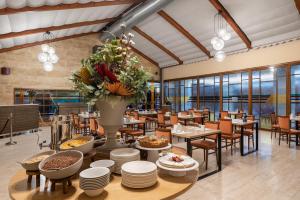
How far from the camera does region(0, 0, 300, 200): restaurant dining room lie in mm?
1203

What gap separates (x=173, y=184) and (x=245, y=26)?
26.7 feet

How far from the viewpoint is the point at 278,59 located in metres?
7.84

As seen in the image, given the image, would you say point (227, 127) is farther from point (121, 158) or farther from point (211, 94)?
point (211, 94)

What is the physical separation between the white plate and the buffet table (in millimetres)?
84

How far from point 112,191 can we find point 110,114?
1.91 ft

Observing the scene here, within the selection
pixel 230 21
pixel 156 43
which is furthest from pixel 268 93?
pixel 156 43

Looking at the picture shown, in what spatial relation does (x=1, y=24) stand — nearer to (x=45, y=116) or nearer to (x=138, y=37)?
(x=45, y=116)

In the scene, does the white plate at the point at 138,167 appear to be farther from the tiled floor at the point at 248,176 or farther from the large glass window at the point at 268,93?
the large glass window at the point at 268,93

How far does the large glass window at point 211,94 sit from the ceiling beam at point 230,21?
227cm

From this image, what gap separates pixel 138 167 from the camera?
118 centimetres

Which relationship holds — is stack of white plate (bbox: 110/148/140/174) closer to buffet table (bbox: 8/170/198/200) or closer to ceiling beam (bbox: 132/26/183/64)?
buffet table (bbox: 8/170/198/200)

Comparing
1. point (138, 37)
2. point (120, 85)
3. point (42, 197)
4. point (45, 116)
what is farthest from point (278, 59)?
point (45, 116)

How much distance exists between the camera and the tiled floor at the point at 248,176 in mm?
2834

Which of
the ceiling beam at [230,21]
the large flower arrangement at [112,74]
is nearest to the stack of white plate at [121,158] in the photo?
the large flower arrangement at [112,74]
